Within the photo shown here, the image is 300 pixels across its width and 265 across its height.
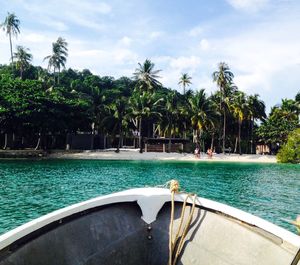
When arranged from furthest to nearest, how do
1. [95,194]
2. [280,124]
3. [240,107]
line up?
[280,124] → [240,107] → [95,194]

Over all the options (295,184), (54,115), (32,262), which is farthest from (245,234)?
(54,115)

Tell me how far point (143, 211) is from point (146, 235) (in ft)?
0.92

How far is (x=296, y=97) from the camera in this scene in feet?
180

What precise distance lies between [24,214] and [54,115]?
31.3 m

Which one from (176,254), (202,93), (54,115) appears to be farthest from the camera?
(202,93)

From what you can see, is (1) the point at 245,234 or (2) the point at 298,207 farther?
(2) the point at 298,207

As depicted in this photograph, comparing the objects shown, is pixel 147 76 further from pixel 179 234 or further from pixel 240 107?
pixel 179 234

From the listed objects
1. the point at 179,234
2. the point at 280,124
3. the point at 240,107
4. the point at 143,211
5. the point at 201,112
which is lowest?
the point at 179,234

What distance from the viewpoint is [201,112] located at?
150 feet

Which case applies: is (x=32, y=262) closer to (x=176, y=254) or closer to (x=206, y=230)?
(x=176, y=254)

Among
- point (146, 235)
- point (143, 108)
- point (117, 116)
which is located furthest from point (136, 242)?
point (117, 116)

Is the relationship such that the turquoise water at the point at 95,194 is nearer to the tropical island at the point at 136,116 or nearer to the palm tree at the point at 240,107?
the tropical island at the point at 136,116

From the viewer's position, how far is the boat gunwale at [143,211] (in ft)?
10.3

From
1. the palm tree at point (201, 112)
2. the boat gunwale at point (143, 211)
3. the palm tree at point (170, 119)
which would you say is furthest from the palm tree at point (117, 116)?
the boat gunwale at point (143, 211)
